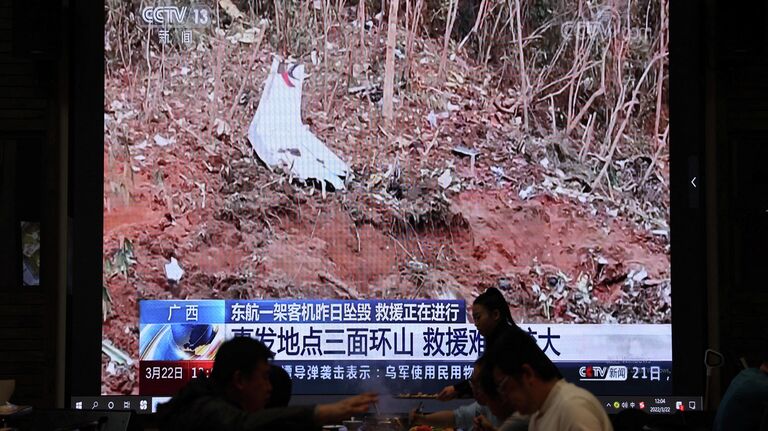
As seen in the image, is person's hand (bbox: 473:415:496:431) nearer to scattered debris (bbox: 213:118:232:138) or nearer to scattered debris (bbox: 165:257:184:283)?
scattered debris (bbox: 165:257:184:283)

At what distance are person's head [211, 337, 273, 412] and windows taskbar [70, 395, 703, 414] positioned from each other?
337 centimetres

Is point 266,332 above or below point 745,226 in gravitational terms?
below

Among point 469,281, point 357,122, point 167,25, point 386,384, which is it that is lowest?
point 386,384

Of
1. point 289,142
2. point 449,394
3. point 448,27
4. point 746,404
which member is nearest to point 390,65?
point 448,27

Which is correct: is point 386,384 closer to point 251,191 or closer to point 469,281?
point 469,281

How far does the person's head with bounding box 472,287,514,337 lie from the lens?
4684 mm

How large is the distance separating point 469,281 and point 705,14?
2.12 meters

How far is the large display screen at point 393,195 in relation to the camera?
20.3 ft

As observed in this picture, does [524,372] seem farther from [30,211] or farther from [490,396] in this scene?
[30,211]

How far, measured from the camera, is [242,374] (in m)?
2.82

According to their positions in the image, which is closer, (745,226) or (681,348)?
(681,348)

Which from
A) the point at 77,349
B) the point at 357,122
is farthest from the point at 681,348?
the point at 77,349

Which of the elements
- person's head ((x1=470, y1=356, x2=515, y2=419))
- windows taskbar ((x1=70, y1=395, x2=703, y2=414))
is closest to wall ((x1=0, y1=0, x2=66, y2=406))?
windows taskbar ((x1=70, y1=395, x2=703, y2=414))

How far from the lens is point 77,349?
20.4ft
